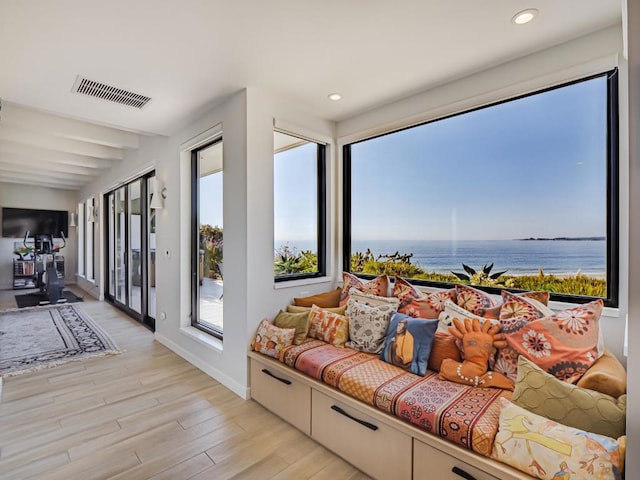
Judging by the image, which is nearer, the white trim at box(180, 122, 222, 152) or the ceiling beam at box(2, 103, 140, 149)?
the white trim at box(180, 122, 222, 152)

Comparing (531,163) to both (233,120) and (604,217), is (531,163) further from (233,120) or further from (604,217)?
(233,120)

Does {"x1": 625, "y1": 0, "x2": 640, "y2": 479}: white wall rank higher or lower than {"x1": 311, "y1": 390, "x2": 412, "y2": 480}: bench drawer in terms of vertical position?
higher

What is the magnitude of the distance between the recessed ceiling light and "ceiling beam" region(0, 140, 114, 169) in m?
6.17

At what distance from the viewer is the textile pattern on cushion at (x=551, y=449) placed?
46.9 inches

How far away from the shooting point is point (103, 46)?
210 cm

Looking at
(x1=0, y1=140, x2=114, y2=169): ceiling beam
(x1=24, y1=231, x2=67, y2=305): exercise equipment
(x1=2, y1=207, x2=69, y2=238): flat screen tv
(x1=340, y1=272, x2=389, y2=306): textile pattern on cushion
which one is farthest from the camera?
(x1=2, y1=207, x2=69, y2=238): flat screen tv

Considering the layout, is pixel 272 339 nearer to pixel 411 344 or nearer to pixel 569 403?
pixel 411 344

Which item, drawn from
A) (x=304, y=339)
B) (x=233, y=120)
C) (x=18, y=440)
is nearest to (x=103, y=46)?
(x=233, y=120)

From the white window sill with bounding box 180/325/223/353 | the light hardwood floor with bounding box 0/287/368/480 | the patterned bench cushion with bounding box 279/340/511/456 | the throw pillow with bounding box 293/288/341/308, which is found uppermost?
the throw pillow with bounding box 293/288/341/308

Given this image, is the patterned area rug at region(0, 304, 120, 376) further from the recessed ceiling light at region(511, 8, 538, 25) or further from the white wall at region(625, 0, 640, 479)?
the recessed ceiling light at region(511, 8, 538, 25)

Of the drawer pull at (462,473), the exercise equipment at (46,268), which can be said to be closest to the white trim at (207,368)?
the drawer pull at (462,473)

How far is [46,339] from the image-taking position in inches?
163

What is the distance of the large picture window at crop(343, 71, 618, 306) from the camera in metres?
2.04

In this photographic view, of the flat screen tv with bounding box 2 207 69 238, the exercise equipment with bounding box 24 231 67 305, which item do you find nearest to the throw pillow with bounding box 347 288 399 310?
the exercise equipment with bounding box 24 231 67 305
